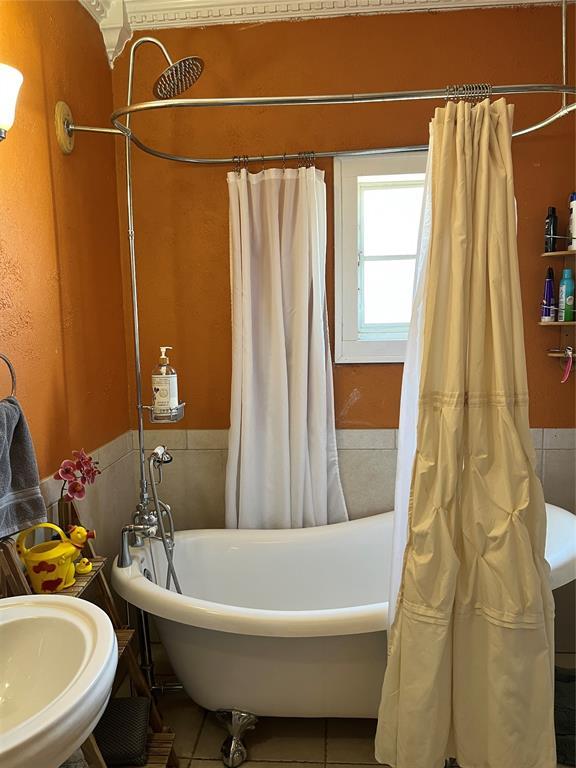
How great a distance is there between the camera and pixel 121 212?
2.44m

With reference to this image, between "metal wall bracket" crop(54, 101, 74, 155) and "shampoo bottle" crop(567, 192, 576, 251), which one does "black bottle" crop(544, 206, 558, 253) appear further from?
"metal wall bracket" crop(54, 101, 74, 155)

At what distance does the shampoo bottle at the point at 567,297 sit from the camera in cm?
221

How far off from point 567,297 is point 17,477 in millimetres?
2059

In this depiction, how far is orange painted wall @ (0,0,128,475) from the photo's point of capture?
1646mm

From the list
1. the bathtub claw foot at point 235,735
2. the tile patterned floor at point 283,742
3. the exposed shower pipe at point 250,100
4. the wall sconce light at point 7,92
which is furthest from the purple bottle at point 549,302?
the wall sconce light at point 7,92

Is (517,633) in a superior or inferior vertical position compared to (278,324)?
inferior

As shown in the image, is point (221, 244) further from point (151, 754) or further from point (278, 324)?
point (151, 754)

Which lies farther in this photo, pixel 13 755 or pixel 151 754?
pixel 151 754

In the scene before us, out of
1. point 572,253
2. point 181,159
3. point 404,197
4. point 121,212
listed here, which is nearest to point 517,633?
point 572,253

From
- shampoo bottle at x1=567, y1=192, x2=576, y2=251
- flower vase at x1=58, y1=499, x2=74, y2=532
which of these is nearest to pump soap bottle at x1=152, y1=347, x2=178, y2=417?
flower vase at x1=58, y1=499, x2=74, y2=532

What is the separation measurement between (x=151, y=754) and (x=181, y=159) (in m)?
2.13

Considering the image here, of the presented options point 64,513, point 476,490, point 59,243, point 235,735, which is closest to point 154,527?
point 64,513

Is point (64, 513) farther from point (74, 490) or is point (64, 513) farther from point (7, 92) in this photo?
point (7, 92)

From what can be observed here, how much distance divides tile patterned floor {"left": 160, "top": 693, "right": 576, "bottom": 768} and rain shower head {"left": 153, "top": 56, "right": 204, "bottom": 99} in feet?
7.17
